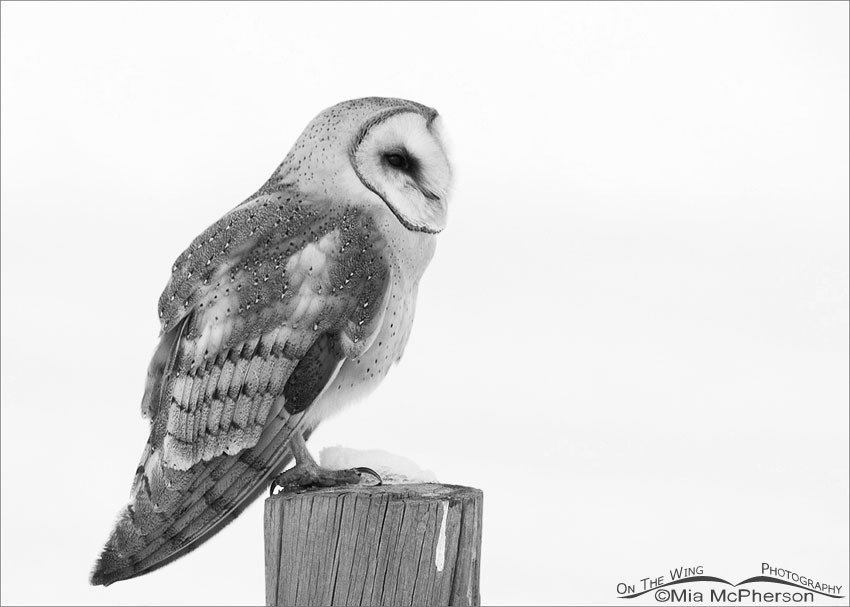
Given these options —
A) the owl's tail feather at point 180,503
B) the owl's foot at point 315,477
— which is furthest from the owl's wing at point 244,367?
the owl's foot at point 315,477

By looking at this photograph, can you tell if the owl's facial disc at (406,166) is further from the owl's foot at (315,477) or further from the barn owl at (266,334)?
the owl's foot at (315,477)

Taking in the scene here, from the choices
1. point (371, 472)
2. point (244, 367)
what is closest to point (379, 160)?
point (244, 367)

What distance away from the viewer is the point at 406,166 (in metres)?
3.33

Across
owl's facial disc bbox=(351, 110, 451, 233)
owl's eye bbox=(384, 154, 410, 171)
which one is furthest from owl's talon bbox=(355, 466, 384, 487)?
owl's eye bbox=(384, 154, 410, 171)

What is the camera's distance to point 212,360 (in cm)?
303

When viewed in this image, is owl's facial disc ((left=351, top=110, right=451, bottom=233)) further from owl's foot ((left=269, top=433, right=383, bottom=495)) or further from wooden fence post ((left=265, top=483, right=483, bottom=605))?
wooden fence post ((left=265, top=483, right=483, bottom=605))

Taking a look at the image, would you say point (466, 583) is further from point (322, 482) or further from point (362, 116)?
point (362, 116)

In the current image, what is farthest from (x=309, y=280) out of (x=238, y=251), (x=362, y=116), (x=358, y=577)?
(x=358, y=577)

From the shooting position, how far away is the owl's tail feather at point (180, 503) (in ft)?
9.86

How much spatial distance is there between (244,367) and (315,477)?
42 cm

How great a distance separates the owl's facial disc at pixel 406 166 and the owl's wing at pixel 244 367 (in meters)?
0.19

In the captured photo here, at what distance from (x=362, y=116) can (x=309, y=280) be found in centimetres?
60

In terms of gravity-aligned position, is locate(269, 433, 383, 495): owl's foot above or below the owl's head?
below

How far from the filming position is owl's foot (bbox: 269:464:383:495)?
315cm
